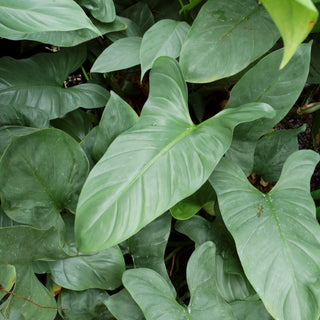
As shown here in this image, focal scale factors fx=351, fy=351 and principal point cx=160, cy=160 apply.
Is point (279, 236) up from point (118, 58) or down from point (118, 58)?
down

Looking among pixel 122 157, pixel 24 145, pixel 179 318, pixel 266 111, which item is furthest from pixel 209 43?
pixel 179 318

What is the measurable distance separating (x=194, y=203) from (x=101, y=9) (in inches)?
22.6

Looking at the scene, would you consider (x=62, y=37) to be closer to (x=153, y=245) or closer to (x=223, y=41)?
(x=223, y=41)

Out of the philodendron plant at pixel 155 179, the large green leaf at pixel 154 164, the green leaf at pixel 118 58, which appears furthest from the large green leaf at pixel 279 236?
the green leaf at pixel 118 58

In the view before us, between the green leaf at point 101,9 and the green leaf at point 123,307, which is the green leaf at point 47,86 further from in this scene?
the green leaf at point 123,307

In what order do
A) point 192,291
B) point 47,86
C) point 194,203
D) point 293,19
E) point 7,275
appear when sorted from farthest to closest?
1. point 47,86
2. point 194,203
3. point 192,291
4. point 7,275
5. point 293,19

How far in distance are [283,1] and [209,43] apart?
1.42 ft

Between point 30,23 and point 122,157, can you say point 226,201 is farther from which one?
point 30,23

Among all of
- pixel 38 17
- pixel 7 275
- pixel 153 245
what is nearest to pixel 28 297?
pixel 7 275

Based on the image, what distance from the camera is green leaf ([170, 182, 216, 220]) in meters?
0.84

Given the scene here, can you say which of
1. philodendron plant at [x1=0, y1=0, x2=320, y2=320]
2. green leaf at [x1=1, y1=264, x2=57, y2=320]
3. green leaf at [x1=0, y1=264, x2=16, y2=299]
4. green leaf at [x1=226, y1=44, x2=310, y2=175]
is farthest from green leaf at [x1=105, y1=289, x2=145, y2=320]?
green leaf at [x1=226, y1=44, x2=310, y2=175]

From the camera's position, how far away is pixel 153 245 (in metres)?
0.85

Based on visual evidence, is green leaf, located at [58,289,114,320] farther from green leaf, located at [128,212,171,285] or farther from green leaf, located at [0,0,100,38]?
green leaf, located at [0,0,100,38]

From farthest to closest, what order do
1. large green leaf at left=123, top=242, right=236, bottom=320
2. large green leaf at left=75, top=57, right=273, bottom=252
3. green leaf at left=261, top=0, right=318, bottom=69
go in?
1. large green leaf at left=123, top=242, right=236, bottom=320
2. large green leaf at left=75, top=57, right=273, bottom=252
3. green leaf at left=261, top=0, right=318, bottom=69
